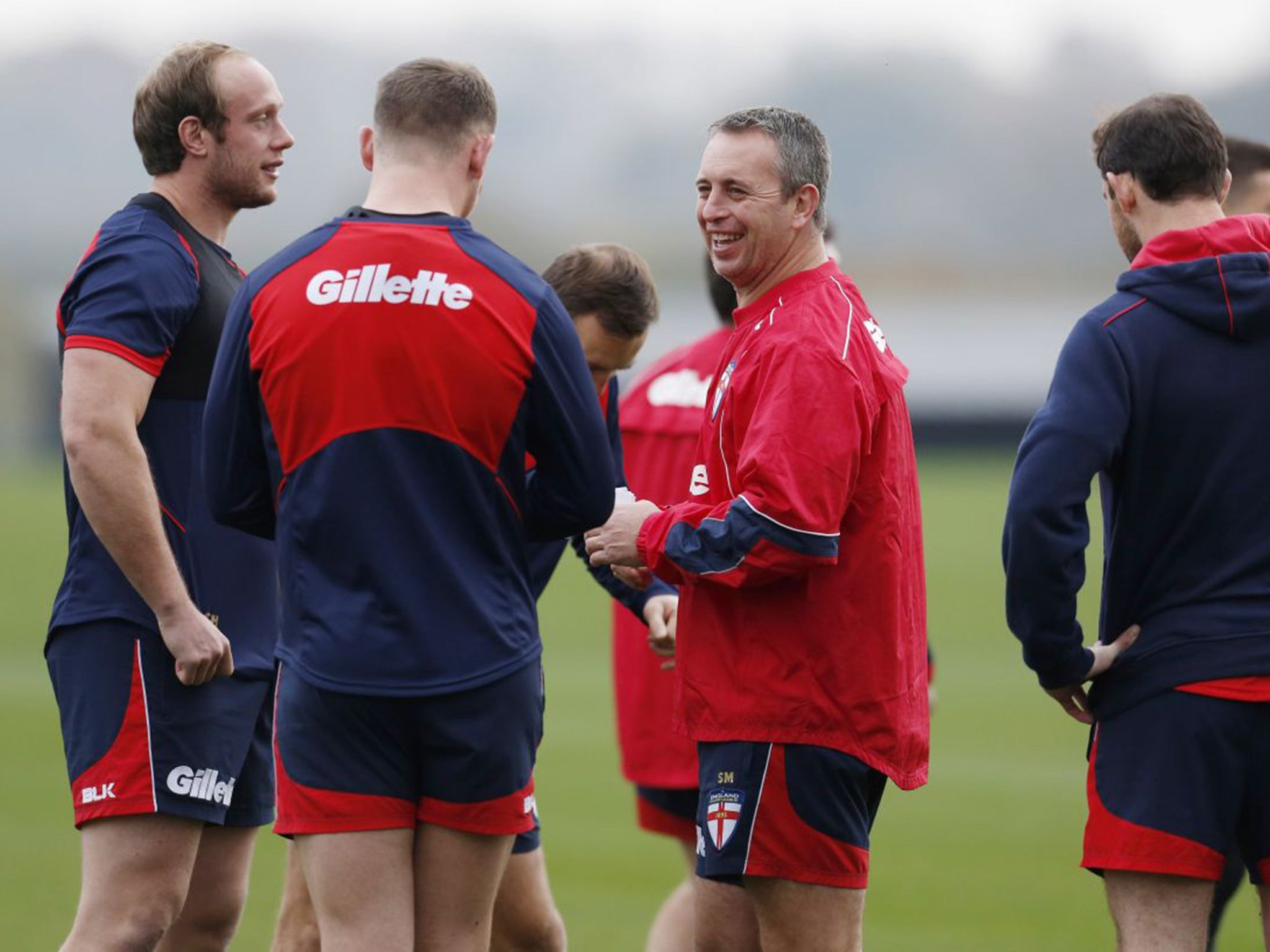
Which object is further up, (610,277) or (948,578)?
(610,277)

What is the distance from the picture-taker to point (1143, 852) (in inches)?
140

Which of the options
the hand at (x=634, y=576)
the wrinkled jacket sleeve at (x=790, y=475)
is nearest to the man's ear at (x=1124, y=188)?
the wrinkled jacket sleeve at (x=790, y=475)

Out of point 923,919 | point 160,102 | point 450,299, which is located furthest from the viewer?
point 923,919

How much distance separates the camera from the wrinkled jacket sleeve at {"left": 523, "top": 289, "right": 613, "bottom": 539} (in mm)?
3422

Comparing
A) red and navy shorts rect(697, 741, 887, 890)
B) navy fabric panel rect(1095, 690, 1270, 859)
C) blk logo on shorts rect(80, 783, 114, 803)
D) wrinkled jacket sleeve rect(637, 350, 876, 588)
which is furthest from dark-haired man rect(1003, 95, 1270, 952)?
blk logo on shorts rect(80, 783, 114, 803)

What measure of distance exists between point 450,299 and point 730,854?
135cm

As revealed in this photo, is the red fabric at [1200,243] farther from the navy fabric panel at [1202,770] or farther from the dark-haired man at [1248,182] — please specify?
the dark-haired man at [1248,182]

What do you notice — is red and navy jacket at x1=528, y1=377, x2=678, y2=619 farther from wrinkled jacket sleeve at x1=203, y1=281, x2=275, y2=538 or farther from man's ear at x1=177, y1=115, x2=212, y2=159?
man's ear at x1=177, y1=115, x2=212, y2=159

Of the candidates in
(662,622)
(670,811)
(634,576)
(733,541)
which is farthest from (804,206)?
(670,811)

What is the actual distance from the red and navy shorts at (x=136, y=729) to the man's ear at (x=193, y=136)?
1.18 meters

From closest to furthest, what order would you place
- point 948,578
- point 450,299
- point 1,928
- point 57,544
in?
1. point 450,299
2. point 1,928
3. point 948,578
4. point 57,544

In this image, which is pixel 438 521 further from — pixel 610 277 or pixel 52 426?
pixel 52 426

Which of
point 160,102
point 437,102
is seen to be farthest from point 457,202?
point 160,102

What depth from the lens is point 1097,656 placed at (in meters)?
3.70
